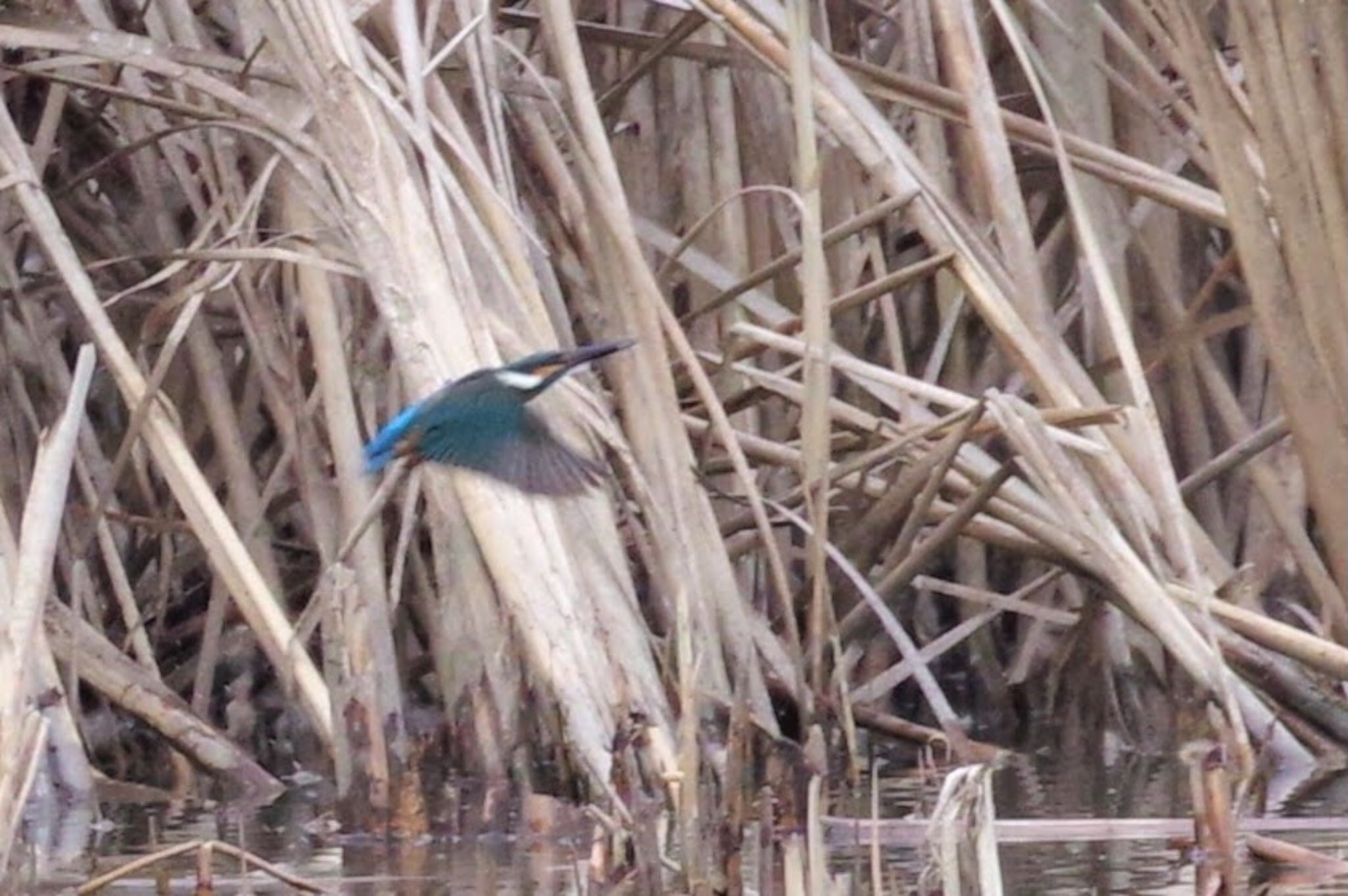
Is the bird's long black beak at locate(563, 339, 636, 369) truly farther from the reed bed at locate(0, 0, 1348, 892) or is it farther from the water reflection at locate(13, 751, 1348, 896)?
the water reflection at locate(13, 751, 1348, 896)

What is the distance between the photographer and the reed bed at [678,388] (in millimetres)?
3334

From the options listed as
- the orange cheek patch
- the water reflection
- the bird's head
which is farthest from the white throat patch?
the water reflection

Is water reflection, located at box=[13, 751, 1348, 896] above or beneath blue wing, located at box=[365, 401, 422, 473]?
beneath

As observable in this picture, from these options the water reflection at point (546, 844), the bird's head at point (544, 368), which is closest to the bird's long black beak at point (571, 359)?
the bird's head at point (544, 368)

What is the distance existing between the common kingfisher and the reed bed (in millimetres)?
60

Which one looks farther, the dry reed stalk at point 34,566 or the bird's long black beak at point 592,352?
the bird's long black beak at point 592,352

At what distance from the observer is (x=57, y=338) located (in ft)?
14.3

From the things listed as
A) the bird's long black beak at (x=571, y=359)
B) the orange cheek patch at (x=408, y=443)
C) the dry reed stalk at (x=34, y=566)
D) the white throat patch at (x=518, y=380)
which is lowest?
the dry reed stalk at (x=34, y=566)

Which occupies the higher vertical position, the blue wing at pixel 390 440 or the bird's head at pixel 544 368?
the bird's head at pixel 544 368

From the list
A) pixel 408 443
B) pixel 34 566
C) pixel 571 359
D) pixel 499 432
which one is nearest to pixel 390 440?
pixel 408 443

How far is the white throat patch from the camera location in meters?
3.31

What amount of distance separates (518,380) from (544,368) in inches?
1.9

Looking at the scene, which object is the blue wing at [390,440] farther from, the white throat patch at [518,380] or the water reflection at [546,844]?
the water reflection at [546,844]

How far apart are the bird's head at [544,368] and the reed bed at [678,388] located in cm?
9
